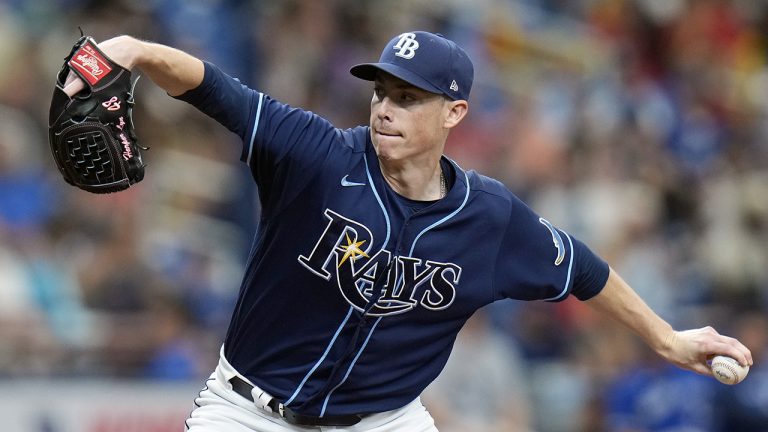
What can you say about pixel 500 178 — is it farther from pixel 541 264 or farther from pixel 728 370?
pixel 728 370

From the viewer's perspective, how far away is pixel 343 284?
466 cm

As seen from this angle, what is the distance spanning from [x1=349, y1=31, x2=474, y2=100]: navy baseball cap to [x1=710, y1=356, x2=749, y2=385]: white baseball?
148 centimetres

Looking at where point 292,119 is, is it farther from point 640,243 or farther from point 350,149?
point 640,243

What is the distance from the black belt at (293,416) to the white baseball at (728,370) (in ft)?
4.81

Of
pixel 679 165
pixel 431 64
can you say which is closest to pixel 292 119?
pixel 431 64

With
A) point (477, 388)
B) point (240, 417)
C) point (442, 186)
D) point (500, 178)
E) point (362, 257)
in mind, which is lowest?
point (477, 388)

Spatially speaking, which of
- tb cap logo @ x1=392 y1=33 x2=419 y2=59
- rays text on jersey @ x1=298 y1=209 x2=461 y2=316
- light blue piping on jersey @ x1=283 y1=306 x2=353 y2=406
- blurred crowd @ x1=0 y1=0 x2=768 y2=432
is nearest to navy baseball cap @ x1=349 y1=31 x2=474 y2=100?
tb cap logo @ x1=392 y1=33 x2=419 y2=59

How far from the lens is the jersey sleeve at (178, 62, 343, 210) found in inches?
170

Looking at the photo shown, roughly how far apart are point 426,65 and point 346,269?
0.82m

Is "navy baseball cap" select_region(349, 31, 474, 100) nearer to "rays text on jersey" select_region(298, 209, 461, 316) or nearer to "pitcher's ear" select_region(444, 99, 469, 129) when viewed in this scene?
"pitcher's ear" select_region(444, 99, 469, 129)

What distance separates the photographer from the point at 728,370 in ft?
16.3

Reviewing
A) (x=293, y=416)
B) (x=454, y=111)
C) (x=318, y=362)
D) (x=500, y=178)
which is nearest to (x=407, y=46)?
(x=454, y=111)

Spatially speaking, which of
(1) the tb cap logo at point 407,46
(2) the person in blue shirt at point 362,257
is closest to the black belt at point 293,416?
(2) the person in blue shirt at point 362,257

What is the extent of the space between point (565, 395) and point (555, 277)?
408cm
